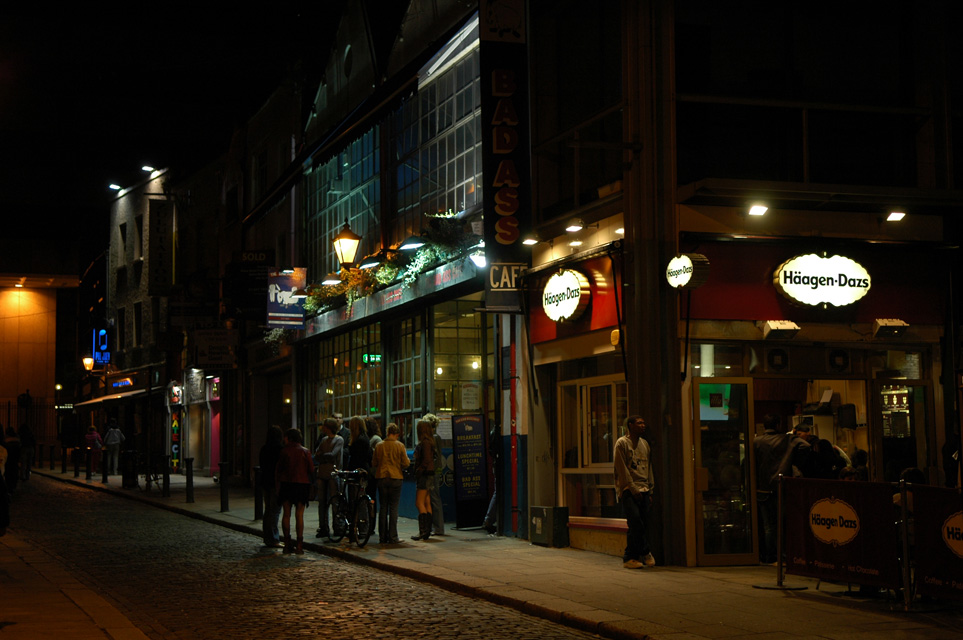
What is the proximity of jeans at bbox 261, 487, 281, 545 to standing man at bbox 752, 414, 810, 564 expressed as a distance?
6.84 meters

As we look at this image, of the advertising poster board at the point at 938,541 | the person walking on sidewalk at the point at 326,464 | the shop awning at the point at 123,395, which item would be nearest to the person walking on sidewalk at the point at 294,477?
the person walking on sidewalk at the point at 326,464

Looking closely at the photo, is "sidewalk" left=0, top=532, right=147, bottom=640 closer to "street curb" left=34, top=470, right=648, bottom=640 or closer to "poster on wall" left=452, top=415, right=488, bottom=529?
"street curb" left=34, top=470, right=648, bottom=640

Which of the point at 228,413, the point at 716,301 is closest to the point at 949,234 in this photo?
the point at 716,301

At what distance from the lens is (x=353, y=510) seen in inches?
624

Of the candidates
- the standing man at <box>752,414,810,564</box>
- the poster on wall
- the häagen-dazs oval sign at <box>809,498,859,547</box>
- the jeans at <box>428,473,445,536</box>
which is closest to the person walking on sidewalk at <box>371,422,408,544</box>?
the jeans at <box>428,473,445,536</box>

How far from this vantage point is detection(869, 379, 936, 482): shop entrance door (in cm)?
1411

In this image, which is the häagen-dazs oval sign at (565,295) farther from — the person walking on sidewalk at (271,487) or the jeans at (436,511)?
the person walking on sidewalk at (271,487)

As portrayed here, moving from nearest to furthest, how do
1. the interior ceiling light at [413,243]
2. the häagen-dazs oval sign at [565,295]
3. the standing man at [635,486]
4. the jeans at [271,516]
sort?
the standing man at [635,486] → the häagen-dazs oval sign at [565,295] → the jeans at [271,516] → the interior ceiling light at [413,243]

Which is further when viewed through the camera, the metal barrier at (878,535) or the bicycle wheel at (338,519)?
the bicycle wheel at (338,519)

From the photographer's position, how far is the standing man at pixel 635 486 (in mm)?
12648

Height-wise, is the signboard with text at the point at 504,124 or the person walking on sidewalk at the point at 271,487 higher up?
the signboard with text at the point at 504,124

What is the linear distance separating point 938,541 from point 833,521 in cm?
118

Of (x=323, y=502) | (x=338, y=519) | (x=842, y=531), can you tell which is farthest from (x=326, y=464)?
(x=842, y=531)

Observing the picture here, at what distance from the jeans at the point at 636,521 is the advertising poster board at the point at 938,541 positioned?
3.68m
